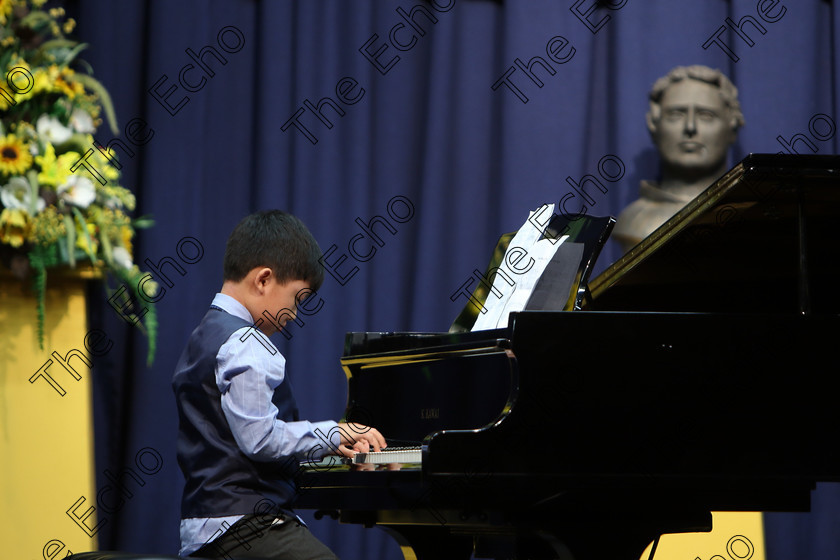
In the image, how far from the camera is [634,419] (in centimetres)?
186

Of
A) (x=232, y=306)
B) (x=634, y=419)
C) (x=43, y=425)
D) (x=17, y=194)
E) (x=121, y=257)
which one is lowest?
(x=43, y=425)

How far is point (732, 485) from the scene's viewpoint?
187cm

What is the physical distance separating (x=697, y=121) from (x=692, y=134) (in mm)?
62

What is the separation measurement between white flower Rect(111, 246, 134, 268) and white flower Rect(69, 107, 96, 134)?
0.44 meters

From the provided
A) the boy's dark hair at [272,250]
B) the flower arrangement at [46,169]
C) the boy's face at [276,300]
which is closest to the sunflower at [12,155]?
the flower arrangement at [46,169]

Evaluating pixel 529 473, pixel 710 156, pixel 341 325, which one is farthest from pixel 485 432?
pixel 710 156

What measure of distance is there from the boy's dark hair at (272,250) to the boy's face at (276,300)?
1cm

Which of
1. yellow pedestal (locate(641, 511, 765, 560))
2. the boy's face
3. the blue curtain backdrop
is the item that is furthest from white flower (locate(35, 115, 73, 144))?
yellow pedestal (locate(641, 511, 765, 560))

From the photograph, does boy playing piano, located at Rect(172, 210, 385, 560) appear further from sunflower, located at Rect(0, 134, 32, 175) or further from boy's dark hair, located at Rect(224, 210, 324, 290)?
sunflower, located at Rect(0, 134, 32, 175)

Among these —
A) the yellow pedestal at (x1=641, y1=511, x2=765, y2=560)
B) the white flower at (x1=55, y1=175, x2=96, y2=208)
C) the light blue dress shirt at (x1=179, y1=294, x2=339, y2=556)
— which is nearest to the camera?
the light blue dress shirt at (x1=179, y1=294, x2=339, y2=556)

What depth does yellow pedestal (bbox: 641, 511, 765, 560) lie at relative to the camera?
3646mm

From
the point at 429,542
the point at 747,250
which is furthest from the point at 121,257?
the point at 747,250

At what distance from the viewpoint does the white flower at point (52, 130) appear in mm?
3272

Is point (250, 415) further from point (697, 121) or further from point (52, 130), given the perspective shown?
point (697, 121)
